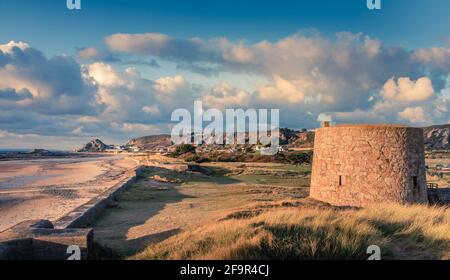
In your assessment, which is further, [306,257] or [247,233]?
[247,233]

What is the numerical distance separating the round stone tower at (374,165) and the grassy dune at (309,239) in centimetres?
286

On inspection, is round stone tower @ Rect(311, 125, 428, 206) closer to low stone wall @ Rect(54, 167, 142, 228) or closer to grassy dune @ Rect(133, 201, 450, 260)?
grassy dune @ Rect(133, 201, 450, 260)

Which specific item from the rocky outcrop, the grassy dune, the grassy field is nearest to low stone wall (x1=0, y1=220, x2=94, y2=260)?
the grassy field

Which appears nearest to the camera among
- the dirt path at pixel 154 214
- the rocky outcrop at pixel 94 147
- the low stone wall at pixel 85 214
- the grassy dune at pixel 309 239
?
the grassy dune at pixel 309 239

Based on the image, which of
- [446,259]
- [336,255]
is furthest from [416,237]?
[336,255]

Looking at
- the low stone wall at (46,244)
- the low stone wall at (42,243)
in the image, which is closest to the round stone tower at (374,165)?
the low stone wall at (42,243)

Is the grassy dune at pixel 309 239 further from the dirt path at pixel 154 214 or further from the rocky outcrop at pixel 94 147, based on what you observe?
the rocky outcrop at pixel 94 147

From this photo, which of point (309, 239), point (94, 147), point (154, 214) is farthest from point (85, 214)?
point (94, 147)

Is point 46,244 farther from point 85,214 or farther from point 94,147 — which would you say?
point 94,147

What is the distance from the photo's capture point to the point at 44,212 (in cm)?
1537

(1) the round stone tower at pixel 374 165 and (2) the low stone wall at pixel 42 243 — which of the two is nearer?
(2) the low stone wall at pixel 42 243

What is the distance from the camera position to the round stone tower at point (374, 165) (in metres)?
12.5
